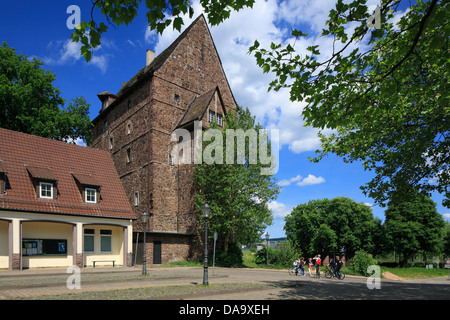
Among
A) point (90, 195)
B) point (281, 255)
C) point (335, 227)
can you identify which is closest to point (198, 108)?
point (90, 195)

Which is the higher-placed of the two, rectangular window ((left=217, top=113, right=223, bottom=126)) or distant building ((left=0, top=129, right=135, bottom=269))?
rectangular window ((left=217, top=113, right=223, bottom=126))

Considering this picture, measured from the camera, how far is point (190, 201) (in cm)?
3347

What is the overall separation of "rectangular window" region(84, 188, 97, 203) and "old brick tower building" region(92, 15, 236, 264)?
19.3 ft

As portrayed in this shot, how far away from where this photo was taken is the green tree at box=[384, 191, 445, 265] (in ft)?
166

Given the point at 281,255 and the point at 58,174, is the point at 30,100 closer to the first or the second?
the point at 58,174

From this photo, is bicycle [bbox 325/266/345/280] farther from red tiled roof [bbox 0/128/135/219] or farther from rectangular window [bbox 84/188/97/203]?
rectangular window [bbox 84/188/97/203]

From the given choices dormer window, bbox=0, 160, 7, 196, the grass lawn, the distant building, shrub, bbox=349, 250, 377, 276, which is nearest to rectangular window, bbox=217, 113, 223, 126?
the distant building

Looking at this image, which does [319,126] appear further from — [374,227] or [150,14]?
[374,227]

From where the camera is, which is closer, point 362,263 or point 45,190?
point 45,190

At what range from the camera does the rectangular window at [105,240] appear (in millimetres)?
26609

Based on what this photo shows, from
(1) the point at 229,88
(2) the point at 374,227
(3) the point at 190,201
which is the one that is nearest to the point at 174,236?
(3) the point at 190,201

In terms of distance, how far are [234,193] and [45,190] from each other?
50.4 ft

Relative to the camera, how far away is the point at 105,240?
1057 inches
